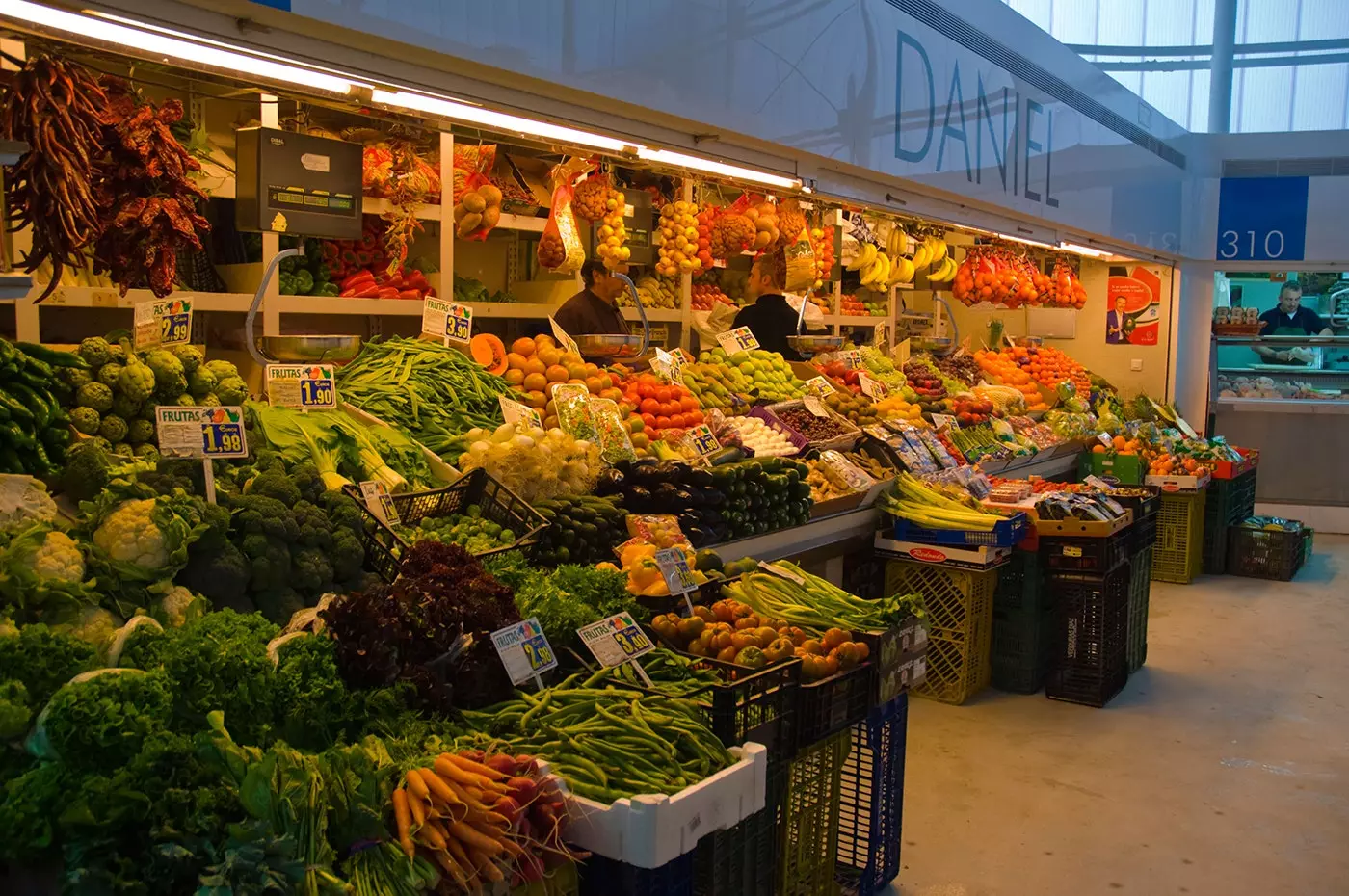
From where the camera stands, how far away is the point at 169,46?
322 cm

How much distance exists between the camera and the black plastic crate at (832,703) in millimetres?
3111

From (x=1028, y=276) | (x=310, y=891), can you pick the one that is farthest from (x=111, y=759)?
(x=1028, y=276)

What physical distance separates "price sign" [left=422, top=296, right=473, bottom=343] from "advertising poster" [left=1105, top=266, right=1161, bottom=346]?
9258 millimetres

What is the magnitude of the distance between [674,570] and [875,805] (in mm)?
975

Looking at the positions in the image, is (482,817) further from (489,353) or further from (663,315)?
(663,315)

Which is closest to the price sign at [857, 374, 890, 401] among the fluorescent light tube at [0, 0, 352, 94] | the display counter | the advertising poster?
the fluorescent light tube at [0, 0, 352, 94]

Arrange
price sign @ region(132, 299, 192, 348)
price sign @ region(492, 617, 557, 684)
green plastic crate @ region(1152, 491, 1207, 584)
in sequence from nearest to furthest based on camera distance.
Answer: price sign @ region(492, 617, 557, 684)
price sign @ region(132, 299, 192, 348)
green plastic crate @ region(1152, 491, 1207, 584)

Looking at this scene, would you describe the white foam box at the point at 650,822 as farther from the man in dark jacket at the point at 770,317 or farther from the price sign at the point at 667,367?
the man in dark jacket at the point at 770,317

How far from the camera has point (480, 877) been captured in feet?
7.36

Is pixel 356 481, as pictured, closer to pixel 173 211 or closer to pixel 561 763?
pixel 173 211

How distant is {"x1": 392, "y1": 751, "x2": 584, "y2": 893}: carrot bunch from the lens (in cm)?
219

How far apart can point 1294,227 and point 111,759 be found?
12.6 metres

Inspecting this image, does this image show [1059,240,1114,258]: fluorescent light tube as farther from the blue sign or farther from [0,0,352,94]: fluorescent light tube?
[0,0,352,94]: fluorescent light tube

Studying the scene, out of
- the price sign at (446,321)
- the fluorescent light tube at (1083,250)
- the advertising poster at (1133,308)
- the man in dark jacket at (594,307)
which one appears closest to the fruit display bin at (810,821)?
the price sign at (446,321)
